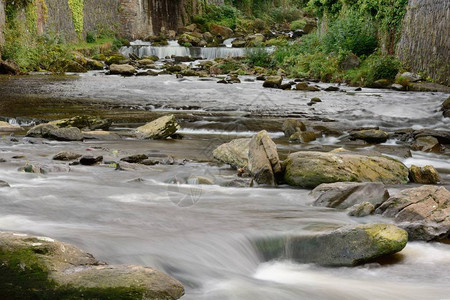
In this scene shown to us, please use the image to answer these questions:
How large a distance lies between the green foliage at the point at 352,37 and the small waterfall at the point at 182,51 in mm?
9949

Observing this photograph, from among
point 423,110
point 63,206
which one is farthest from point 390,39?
point 63,206

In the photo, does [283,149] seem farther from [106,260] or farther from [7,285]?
[7,285]

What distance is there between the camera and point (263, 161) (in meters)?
6.47

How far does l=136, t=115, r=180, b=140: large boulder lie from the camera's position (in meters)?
9.59

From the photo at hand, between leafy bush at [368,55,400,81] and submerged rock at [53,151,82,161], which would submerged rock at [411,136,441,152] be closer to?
submerged rock at [53,151,82,161]

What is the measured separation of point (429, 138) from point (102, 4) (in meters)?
30.1

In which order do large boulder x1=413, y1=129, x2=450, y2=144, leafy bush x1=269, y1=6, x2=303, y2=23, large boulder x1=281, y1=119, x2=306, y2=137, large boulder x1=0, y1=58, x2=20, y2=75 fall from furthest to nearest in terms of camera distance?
leafy bush x1=269, y1=6, x2=303, y2=23 → large boulder x1=0, y1=58, x2=20, y2=75 → large boulder x1=281, y1=119, x2=306, y2=137 → large boulder x1=413, y1=129, x2=450, y2=144

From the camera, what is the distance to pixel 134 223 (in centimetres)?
475

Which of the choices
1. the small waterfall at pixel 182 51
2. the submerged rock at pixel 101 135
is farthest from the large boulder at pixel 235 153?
the small waterfall at pixel 182 51

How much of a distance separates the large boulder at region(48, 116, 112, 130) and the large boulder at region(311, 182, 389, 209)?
5.76 meters

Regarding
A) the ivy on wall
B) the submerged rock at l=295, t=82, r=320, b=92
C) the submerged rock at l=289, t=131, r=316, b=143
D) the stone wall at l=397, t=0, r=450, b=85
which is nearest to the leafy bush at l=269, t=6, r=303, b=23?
the ivy on wall

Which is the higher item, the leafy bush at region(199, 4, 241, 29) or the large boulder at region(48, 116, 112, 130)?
the leafy bush at region(199, 4, 241, 29)

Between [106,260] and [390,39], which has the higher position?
[390,39]

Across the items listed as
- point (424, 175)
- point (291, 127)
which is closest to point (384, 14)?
point (291, 127)
